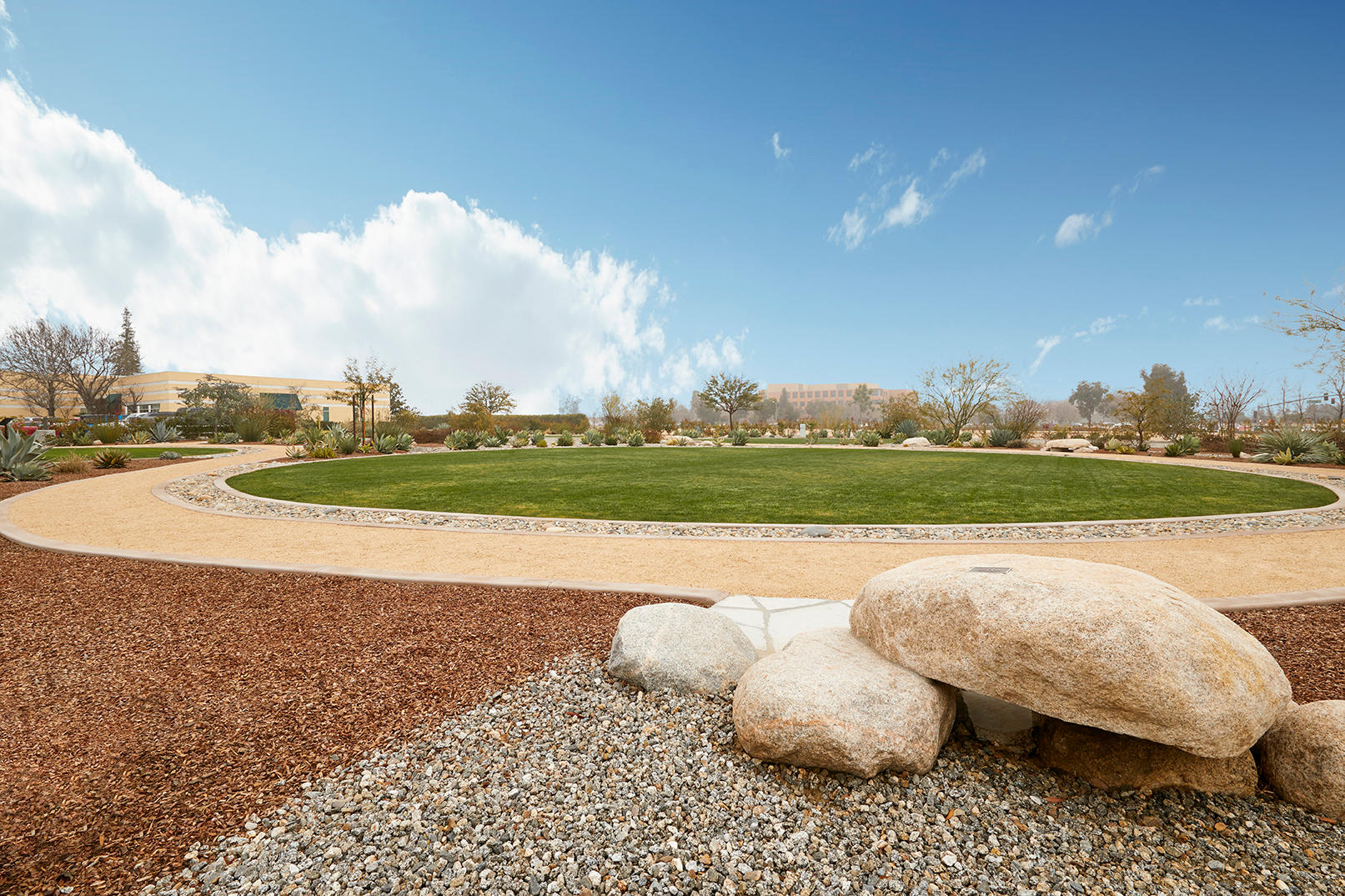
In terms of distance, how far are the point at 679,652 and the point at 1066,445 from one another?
3062cm

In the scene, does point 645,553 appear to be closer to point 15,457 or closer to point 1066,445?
point 15,457

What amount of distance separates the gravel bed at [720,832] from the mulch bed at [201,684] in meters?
0.35

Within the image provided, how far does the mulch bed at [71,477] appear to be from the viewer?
40.7 ft

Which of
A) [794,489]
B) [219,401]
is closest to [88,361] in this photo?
[219,401]

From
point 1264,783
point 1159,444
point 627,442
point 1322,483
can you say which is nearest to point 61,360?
point 627,442

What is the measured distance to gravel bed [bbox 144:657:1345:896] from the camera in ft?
7.12

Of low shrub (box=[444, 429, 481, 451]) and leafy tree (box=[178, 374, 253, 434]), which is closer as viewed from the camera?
low shrub (box=[444, 429, 481, 451])

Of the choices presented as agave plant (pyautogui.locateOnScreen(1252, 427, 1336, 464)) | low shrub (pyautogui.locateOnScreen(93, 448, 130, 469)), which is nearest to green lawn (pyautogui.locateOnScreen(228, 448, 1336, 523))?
low shrub (pyautogui.locateOnScreen(93, 448, 130, 469))

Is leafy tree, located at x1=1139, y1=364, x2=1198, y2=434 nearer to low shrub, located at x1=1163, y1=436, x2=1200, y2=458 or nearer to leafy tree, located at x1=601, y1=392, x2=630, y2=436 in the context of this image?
low shrub, located at x1=1163, y1=436, x2=1200, y2=458

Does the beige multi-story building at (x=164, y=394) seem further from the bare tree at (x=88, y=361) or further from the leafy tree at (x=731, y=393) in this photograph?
the leafy tree at (x=731, y=393)

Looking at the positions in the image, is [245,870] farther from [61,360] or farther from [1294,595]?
[61,360]

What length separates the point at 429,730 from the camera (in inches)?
123

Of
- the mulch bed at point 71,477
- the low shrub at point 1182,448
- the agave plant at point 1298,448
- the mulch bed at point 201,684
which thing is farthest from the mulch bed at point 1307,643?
the low shrub at point 1182,448

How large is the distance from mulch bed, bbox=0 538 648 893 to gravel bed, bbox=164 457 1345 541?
117 inches
